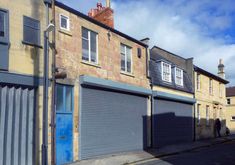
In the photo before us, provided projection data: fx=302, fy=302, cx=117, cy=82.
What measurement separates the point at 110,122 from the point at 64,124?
3334 millimetres

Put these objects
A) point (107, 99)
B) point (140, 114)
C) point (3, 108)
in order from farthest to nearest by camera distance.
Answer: point (140, 114)
point (107, 99)
point (3, 108)

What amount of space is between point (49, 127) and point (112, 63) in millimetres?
5879

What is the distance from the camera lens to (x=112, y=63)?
17.3 m

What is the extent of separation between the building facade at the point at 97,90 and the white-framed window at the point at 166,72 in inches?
121

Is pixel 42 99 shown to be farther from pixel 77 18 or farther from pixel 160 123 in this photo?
pixel 160 123

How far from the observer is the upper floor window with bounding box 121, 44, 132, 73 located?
18.5 metres

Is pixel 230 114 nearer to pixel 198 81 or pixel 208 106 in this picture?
pixel 208 106

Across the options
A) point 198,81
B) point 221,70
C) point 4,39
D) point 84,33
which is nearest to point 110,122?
point 84,33

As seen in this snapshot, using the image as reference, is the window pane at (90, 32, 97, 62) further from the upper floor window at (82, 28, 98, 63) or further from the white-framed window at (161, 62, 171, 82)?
the white-framed window at (161, 62, 171, 82)

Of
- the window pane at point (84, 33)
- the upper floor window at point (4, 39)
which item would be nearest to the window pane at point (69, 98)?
the window pane at point (84, 33)

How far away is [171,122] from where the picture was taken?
74.1ft

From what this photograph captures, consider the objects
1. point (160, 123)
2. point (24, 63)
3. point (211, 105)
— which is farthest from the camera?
point (211, 105)

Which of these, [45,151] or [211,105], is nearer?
[45,151]

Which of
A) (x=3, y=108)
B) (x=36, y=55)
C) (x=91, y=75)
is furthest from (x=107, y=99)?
(x=3, y=108)
